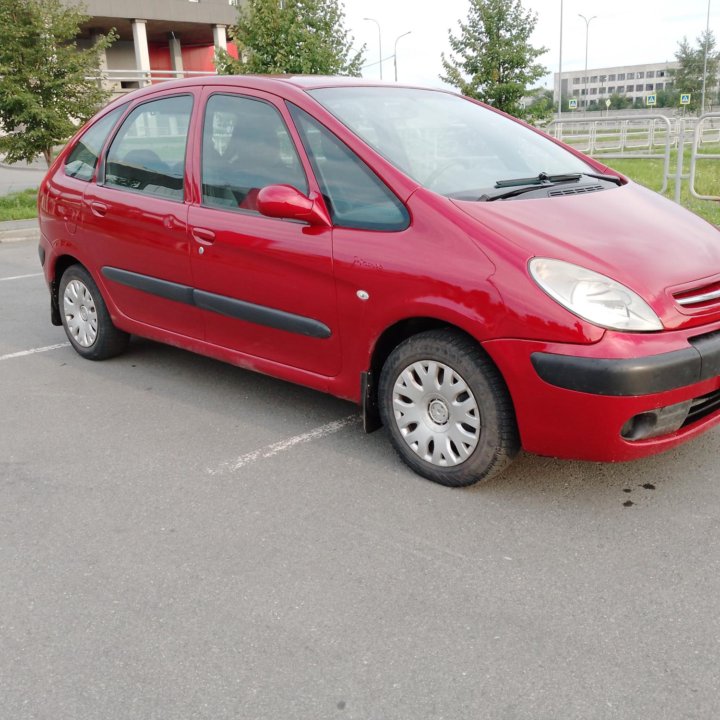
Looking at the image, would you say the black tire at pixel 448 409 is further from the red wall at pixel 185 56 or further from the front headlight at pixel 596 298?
the red wall at pixel 185 56

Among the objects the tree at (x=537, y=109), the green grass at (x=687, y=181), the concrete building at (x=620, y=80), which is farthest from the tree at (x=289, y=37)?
the concrete building at (x=620, y=80)

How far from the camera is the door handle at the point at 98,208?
4.89 meters

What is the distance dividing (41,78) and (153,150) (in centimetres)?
950

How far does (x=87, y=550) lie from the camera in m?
3.08

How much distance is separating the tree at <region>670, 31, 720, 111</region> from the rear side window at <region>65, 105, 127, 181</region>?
5215cm

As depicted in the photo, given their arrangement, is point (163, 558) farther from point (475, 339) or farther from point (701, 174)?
point (701, 174)

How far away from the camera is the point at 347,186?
3.69 m

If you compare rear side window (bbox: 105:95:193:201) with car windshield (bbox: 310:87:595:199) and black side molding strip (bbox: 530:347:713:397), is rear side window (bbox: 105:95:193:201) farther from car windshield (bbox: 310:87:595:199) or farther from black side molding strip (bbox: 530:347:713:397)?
black side molding strip (bbox: 530:347:713:397)

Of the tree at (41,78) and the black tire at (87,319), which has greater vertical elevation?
the tree at (41,78)

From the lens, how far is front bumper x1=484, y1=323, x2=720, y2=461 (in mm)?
2971

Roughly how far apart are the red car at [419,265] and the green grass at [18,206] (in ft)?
27.8

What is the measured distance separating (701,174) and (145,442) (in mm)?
13682

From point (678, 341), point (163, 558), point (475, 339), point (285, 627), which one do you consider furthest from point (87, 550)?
point (678, 341)

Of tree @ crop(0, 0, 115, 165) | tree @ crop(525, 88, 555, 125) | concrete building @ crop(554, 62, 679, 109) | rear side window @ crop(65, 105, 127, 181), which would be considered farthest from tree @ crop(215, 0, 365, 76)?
concrete building @ crop(554, 62, 679, 109)
